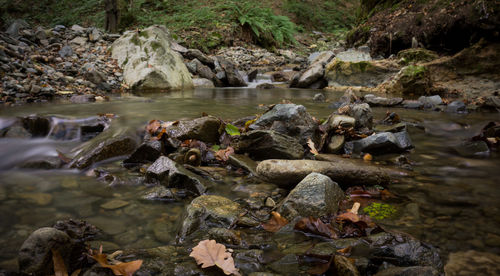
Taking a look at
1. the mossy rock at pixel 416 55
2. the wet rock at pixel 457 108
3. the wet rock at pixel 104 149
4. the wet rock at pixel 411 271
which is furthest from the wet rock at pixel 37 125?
the mossy rock at pixel 416 55

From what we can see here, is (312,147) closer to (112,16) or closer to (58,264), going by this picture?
(58,264)

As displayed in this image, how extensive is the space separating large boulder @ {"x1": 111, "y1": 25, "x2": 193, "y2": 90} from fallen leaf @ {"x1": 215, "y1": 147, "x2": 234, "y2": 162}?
6445 millimetres

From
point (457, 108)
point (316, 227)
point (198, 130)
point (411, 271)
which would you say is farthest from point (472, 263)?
point (457, 108)

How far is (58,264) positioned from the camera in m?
1.39

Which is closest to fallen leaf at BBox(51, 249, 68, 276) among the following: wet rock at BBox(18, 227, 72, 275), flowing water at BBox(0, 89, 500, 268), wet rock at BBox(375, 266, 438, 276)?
wet rock at BBox(18, 227, 72, 275)

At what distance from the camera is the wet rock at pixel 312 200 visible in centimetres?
199

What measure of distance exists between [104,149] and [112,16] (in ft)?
42.6

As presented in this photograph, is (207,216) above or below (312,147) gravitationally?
below

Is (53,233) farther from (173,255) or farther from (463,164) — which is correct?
(463,164)

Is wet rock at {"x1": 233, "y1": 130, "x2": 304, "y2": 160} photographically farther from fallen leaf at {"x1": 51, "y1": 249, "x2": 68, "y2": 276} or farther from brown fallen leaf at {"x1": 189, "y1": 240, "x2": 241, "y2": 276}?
fallen leaf at {"x1": 51, "y1": 249, "x2": 68, "y2": 276}

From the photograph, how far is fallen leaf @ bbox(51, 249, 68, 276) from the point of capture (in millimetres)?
1381

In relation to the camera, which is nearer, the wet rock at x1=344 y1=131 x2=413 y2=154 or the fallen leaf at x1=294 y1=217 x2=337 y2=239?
the fallen leaf at x1=294 y1=217 x2=337 y2=239

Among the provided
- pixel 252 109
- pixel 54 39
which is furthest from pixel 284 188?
pixel 54 39

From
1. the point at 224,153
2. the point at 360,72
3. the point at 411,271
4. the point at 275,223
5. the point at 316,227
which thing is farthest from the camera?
the point at 360,72
